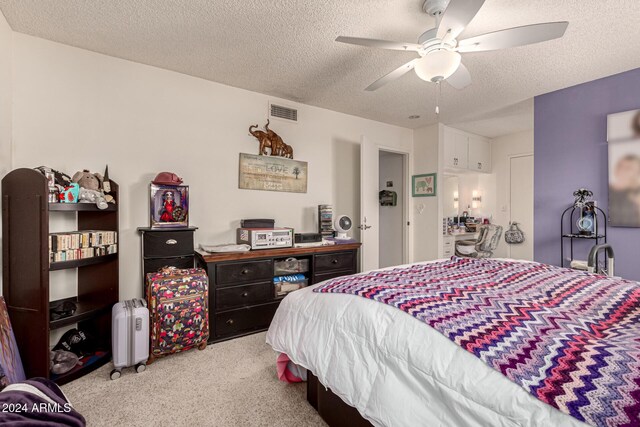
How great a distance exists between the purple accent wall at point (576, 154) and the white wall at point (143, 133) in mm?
2528

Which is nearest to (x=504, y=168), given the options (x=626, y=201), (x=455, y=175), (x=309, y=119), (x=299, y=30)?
(x=455, y=175)

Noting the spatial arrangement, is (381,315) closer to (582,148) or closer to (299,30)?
(299,30)

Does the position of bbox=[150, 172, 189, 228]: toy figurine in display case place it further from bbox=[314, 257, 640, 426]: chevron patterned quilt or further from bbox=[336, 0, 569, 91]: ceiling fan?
bbox=[336, 0, 569, 91]: ceiling fan

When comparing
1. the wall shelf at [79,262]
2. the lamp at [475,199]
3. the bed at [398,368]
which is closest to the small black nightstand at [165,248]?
the wall shelf at [79,262]

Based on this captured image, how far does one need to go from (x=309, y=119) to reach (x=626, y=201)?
128 inches

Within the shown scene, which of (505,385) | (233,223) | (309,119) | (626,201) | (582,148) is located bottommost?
(505,385)

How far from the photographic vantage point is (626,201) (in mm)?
2771

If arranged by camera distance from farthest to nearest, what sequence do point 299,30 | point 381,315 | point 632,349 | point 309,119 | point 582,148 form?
point 309,119 < point 582,148 < point 299,30 < point 381,315 < point 632,349

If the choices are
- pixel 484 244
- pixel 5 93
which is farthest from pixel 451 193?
pixel 5 93

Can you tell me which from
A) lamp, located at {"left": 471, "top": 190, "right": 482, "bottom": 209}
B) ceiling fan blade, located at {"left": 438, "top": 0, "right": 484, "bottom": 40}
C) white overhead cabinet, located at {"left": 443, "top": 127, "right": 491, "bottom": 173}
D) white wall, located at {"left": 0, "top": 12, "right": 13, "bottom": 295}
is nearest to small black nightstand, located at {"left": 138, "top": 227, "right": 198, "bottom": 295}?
white wall, located at {"left": 0, "top": 12, "right": 13, "bottom": 295}

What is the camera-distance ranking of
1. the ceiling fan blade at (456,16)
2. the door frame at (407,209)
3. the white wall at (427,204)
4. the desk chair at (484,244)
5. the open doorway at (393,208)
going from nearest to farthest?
the ceiling fan blade at (456,16)
the white wall at (427,204)
the door frame at (407,209)
the open doorway at (393,208)
the desk chair at (484,244)

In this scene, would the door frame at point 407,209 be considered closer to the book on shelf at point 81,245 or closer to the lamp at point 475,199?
the lamp at point 475,199

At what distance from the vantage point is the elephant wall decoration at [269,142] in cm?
323

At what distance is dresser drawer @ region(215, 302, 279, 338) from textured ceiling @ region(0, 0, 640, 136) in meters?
2.20
